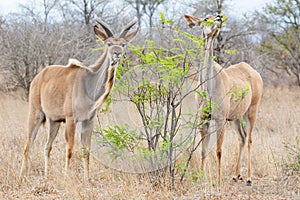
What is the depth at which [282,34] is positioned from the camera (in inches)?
807

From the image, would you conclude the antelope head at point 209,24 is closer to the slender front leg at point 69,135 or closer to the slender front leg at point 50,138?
the slender front leg at point 69,135

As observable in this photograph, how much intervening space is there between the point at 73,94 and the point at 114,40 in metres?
0.97

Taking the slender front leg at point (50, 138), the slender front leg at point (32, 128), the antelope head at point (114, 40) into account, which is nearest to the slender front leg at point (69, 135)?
the slender front leg at point (50, 138)

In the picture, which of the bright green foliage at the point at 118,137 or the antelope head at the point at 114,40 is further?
the antelope head at the point at 114,40

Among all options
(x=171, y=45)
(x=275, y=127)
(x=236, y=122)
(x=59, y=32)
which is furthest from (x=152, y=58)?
(x=59, y=32)

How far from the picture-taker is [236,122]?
6727 mm

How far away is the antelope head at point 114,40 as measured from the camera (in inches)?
210

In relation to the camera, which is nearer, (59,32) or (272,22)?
(59,32)

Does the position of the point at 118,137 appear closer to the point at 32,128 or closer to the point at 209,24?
the point at 209,24

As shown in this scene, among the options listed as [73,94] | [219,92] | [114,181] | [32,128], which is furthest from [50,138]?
[219,92]

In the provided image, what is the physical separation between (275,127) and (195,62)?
5.19 m

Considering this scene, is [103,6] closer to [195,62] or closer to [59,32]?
[59,32]

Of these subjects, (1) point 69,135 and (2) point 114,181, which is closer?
(2) point 114,181

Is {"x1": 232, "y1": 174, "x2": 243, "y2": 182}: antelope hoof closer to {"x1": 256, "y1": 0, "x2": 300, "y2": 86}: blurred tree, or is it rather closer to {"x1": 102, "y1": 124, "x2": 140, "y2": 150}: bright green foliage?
{"x1": 102, "y1": 124, "x2": 140, "y2": 150}: bright green foliage
